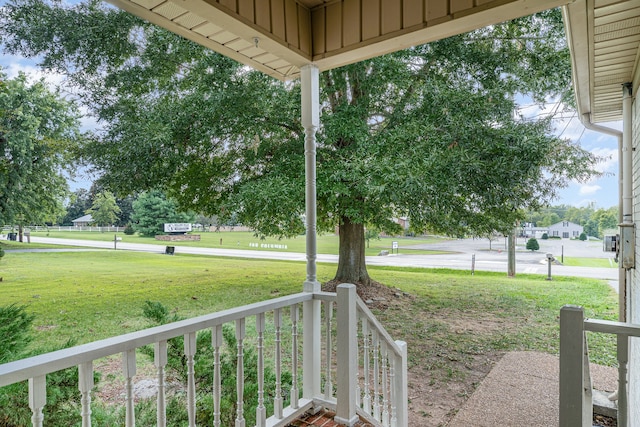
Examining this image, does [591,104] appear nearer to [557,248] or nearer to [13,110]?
[557,248]

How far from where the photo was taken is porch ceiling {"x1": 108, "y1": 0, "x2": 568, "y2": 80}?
5.72 feet

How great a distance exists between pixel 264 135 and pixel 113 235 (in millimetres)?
2641

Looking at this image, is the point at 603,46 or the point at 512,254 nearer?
the point at 603,46

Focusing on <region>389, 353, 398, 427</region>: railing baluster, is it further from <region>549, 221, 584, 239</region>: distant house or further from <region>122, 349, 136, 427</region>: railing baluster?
<region>549, 221, 584, 239</region>: distant house

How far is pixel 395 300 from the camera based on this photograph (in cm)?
624

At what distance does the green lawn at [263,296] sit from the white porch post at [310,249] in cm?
288

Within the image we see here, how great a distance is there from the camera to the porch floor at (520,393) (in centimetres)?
319

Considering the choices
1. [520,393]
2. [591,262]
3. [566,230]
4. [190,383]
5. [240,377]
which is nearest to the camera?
[190,383]

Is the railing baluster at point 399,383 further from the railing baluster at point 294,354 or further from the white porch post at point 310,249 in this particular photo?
the railing baluster at point 294,354

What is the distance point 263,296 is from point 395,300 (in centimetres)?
231

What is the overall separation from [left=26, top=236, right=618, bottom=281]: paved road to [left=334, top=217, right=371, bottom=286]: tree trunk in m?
0.53

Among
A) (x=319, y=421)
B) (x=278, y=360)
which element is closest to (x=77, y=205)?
(x=278, y=360)

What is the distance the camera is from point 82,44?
445 cm

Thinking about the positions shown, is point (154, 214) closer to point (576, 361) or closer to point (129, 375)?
point (129, 375)
